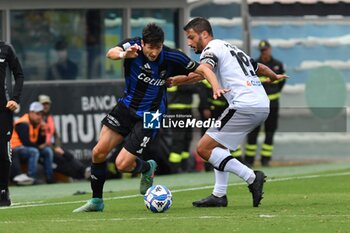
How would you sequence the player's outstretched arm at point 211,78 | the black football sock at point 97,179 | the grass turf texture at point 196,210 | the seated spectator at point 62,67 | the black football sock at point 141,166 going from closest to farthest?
1. the grass turf texture at point 196,210
2. the player's outstretched arm at point 211,78
3. the black football sock at point 97,179
4. the black football sock at point 141,166
5. the seated spectator at point 62,67

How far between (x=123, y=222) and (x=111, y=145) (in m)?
1.89

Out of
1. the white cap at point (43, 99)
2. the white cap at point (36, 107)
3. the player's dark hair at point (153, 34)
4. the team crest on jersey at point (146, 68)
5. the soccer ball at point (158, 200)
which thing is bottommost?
the soccer ball at point (158, 200)

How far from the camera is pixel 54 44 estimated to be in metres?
21.2

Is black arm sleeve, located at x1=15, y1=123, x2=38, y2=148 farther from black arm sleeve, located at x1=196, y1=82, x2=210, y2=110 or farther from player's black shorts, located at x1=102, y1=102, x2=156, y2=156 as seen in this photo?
player's black shorts, located at x1=102, y1=102, x2=156, y2=156

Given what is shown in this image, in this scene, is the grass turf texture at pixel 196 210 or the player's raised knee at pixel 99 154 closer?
the grass turf texture at pixel 196 210

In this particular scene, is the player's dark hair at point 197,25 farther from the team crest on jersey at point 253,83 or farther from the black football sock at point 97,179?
the black football sock at point 97,179

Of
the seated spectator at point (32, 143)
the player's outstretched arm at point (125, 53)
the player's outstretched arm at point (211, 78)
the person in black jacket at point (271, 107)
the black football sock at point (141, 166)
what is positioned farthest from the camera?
the person in black jacket at point (271, 107)

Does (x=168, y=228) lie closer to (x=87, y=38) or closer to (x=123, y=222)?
(x=123, y=222)

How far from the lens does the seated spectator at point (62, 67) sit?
21.3 meters

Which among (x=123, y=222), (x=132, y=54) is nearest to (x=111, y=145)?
(x=132, y=54)

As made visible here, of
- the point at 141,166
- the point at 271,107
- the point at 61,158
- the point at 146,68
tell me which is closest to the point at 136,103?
the point at 146,68

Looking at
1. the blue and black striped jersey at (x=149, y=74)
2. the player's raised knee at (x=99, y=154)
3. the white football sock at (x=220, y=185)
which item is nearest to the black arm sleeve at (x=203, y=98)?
the blue and black striped jersey at (x=149, y=74)

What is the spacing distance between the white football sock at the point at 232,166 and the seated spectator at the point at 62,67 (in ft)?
29.6

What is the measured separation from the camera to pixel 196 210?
1245 cm
